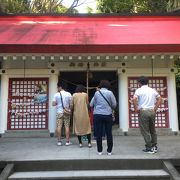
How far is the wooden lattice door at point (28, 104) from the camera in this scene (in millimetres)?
10914

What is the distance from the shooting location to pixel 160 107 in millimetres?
11031

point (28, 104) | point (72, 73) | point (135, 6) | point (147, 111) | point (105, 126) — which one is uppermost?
point (135, 6)

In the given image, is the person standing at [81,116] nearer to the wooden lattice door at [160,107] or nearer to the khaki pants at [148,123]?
the khaki pants at [148,123]

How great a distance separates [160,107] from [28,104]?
4.49 m

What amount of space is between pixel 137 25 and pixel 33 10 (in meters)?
12.5

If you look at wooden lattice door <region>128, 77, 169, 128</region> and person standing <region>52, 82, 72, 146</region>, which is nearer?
person standing <region>52, 82, 72, 146</region>

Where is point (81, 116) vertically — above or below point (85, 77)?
below

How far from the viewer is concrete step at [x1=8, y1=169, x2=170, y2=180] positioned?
19.3ft

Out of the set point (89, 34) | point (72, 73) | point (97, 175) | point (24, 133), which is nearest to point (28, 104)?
point (24, 133)

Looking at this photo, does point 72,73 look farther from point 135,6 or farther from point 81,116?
point 135,6

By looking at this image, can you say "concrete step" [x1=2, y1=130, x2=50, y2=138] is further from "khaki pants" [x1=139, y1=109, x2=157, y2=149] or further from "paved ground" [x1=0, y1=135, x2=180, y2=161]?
"khaki pants" [x1=139, y1=109, x2=157, y2=149]

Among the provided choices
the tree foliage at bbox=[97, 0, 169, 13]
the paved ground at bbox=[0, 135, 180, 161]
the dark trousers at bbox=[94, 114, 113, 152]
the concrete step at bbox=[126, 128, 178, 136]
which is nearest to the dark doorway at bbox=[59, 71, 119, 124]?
the concrete step at bbox=[126, 128, 178, 136]

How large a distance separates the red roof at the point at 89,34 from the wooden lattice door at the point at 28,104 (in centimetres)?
166

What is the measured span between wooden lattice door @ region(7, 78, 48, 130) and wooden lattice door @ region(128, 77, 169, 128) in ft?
9.46
